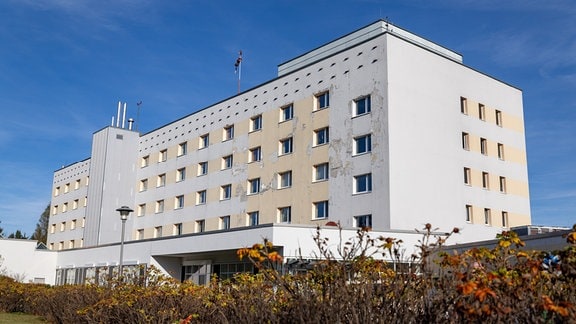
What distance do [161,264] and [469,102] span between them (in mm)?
22480

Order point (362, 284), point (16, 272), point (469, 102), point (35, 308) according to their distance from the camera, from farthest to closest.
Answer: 1. point (16, 272)
2. point (469, 102)
3. point (35, 308)
4. point (362, 284)

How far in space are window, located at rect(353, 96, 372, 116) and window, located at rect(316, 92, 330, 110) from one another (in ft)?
7.47

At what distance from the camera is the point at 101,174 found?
55.8m

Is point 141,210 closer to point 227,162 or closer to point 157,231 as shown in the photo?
point 157,231

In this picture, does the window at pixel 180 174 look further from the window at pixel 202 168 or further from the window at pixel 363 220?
the window at pixel 363 220

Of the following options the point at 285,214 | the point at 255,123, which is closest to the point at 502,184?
the point at 285,214

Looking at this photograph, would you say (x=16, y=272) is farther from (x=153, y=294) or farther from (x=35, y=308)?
(x=153, y=294)

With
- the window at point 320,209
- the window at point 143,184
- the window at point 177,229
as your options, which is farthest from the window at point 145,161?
the window at point 320,209

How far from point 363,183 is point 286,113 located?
29.5 ft

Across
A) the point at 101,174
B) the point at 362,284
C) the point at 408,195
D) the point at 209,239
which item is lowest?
the point at 362,284

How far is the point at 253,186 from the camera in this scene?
3994 centimetres

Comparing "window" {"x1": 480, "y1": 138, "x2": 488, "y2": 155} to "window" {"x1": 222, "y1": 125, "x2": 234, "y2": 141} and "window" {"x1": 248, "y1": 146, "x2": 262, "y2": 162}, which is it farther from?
"window" {"x1": 222, "y1": 125, "x2": 234, "y2": 141}

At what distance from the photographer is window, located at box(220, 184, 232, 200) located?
42194 millimetres

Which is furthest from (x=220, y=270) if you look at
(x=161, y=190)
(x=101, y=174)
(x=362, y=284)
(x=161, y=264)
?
(x=362, y=284)
